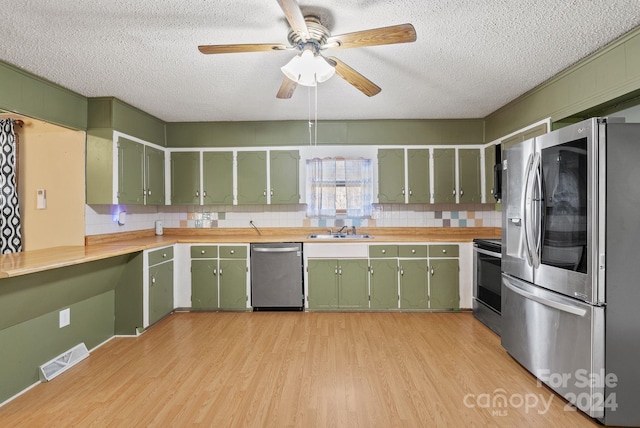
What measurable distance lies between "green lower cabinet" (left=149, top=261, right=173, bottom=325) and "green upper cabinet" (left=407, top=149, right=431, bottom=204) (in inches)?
121

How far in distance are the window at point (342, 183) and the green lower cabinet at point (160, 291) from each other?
191 cm

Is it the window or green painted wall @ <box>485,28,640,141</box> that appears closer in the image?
green painted wall @ <box>485,28,640,141</box>

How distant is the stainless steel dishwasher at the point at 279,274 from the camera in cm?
388

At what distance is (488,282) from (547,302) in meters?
1.26

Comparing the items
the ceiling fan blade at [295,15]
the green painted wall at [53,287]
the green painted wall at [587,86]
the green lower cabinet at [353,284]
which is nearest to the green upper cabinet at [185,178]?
the green painted wall at [53,287]

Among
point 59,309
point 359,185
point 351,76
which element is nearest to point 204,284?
point 59,309

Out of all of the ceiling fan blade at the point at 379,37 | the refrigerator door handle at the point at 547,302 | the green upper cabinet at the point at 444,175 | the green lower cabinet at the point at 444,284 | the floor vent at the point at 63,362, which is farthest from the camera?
the green upper cabinet at the point at 444,175

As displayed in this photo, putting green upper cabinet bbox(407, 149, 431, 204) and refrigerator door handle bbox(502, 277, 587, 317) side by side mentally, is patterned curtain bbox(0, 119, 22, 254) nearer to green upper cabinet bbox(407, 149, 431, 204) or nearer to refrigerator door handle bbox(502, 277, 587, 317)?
green upper cabinet bbox(407, 149, 431, 204)

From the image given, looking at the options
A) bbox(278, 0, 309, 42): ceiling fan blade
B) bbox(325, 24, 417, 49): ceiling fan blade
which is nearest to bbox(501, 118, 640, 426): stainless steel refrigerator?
bbox(325, 24, 417, 49): ceiling fan blade

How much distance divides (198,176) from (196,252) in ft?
3.40

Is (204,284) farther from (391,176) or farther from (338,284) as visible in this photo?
(391,176)

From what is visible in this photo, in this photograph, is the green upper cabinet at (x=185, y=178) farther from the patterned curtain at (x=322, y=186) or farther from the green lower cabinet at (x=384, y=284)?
the green lower cabinet at (x=384, y=284)

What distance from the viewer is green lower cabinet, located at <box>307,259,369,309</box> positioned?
386 centimetres

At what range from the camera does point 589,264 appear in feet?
6.12
